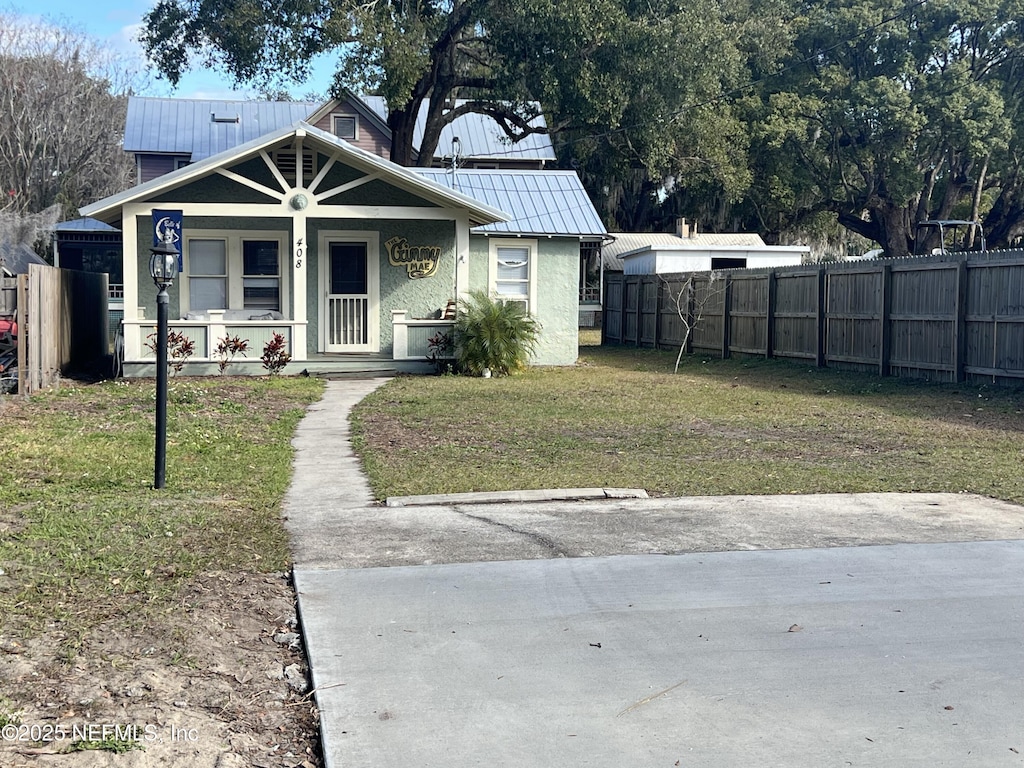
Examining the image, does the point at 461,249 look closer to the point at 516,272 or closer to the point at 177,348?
the point at 516,272

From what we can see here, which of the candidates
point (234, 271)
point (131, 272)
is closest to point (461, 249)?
point (234, 271)

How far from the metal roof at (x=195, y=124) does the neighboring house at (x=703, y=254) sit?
1318 centimetres

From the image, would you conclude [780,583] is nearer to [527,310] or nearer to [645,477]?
[645,477]

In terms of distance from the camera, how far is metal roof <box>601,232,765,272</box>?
34.2m

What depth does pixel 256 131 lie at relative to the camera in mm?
37938

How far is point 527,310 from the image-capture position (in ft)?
70.5

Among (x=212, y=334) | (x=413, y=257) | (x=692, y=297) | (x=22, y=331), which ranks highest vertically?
(x=413, y=257)

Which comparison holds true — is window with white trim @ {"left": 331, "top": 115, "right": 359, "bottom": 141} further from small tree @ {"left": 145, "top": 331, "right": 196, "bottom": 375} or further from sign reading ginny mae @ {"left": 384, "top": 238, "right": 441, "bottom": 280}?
small tree @ {"left": 145, "top": 331, "right": 196, "bottom": 375}

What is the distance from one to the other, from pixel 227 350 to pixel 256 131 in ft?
69.1

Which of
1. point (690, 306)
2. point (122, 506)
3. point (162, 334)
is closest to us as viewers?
point (122, 506)

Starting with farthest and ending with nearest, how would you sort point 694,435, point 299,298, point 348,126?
point 348,126 < point 299,298 < point 694,435

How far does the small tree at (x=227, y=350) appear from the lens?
1894 cm

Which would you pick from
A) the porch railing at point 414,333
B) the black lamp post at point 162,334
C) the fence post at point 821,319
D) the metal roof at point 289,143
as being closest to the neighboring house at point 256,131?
the metal roof at point 289,143

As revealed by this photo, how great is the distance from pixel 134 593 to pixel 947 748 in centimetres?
386
